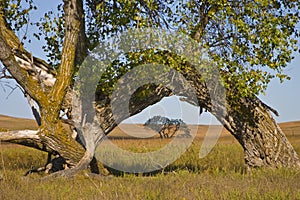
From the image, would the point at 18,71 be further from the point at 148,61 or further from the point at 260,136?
the point at 260,136

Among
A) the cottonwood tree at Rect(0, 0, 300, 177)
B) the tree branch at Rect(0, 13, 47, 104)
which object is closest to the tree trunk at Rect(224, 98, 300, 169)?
the cottonwood tree at Rect(0, 0, 300, 177)

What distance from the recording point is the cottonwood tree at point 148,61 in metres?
10.6

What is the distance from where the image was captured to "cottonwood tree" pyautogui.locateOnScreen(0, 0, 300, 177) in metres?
10.6

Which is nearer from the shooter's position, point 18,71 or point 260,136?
point 18,71

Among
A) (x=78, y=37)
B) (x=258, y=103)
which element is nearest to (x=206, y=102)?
(x=258, y=103)

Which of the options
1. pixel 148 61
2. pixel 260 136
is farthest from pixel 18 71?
pixel 260 136

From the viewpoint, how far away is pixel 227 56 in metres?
11.1

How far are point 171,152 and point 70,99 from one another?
6288 mm

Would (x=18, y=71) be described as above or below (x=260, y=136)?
above

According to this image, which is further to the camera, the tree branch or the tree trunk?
the tree trunk

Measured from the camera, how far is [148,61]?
10359 millimetres

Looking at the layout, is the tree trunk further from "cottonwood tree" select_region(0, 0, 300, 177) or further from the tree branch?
the tree branch

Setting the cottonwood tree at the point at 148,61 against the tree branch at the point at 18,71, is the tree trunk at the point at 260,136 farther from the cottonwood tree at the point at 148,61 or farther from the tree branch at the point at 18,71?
the tree branch at the point at 18,71

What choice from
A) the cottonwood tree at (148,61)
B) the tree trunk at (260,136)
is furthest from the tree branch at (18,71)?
the tree trunk at (260,136)
